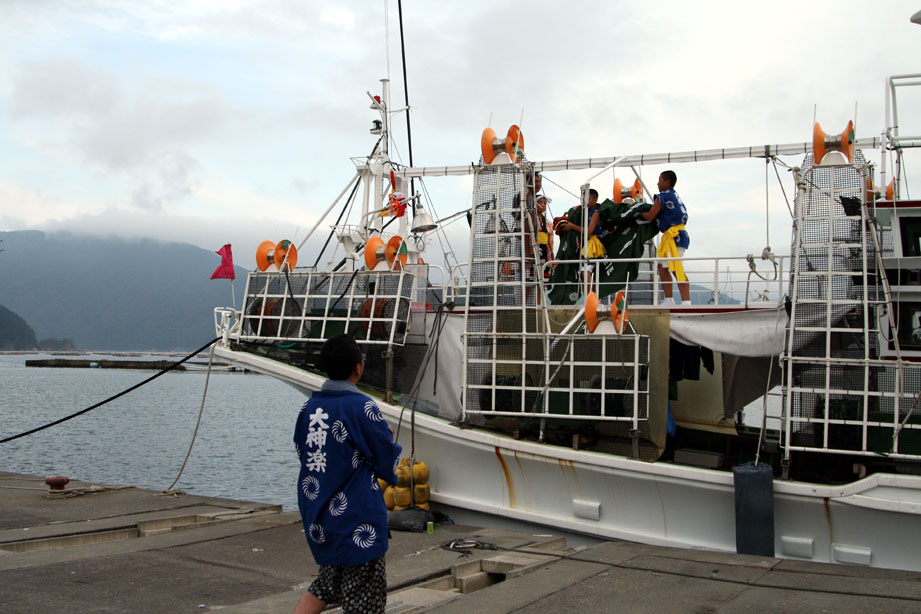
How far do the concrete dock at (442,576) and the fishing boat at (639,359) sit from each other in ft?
4.76

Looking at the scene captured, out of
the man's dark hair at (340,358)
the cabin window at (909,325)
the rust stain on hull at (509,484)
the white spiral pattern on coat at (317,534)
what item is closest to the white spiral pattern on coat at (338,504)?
the white spiral pattern on coat at (317,534)

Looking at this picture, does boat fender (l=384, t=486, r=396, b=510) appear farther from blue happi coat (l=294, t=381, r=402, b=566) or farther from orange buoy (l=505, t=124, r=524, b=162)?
blue happi coat (l=294, t=381, r=402, b=566)

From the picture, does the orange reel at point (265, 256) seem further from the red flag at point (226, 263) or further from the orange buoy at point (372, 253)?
the orange buoy at point (372, 253)

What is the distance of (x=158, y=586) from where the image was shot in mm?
5863

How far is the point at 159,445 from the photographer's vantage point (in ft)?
94.3

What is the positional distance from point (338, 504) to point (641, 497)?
570 cm

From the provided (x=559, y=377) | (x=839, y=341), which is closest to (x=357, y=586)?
(x=559, y=377)

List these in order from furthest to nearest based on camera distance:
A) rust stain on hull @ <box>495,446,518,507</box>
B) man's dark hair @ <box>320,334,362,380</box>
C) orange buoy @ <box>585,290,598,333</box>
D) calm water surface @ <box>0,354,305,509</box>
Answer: calm water surface @ <box>0,354,305,509</box> → rust stain on hull @ <box>495,446,518,507</box> → orange buoy @ <box>585,290,598,333</box> → man's dark hair @ <box>320,334,362,380</box>

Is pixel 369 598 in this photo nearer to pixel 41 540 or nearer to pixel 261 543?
pixel 261 543

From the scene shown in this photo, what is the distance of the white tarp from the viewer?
29.0 ft

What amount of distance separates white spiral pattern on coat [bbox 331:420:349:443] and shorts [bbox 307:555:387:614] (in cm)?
57

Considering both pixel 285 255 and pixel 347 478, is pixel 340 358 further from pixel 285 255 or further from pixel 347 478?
pixel 285 255

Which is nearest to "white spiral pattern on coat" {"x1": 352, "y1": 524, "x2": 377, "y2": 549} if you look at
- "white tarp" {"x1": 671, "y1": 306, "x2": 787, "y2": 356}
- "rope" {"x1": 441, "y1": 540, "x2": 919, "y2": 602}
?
"rope" {"x1": 441, "y1": 540, "x2": 919, "y2": 602}

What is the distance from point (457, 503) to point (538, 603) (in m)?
4.64
